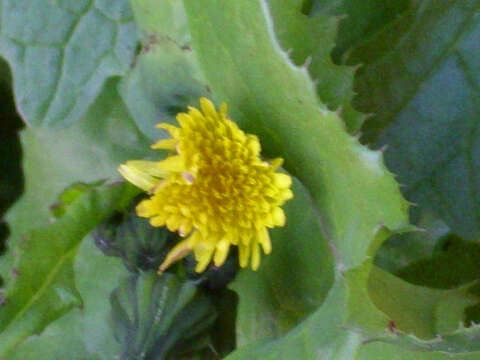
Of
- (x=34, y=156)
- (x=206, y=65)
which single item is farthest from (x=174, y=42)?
(x=34, y=156)

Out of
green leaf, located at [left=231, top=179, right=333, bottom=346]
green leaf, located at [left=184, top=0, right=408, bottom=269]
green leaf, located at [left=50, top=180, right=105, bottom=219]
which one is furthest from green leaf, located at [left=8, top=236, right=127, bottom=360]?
green leaf, located at [left=184, top=0, right=408, bottom=269]

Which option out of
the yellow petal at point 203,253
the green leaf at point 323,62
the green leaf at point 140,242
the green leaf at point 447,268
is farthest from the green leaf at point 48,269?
the green leaf at point 447,268

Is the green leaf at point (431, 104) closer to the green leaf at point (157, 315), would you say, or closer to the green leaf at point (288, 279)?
the green leaf at point (288, 279)

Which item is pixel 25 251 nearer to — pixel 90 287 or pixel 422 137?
pixel 90 287

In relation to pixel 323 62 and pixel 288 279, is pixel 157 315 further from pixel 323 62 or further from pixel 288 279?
pixel 323 62

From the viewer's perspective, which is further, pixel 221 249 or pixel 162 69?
pixel 162 69

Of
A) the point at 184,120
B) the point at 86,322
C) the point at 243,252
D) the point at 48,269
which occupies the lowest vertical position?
the point at 86,322

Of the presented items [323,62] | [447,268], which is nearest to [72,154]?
[323,62]
